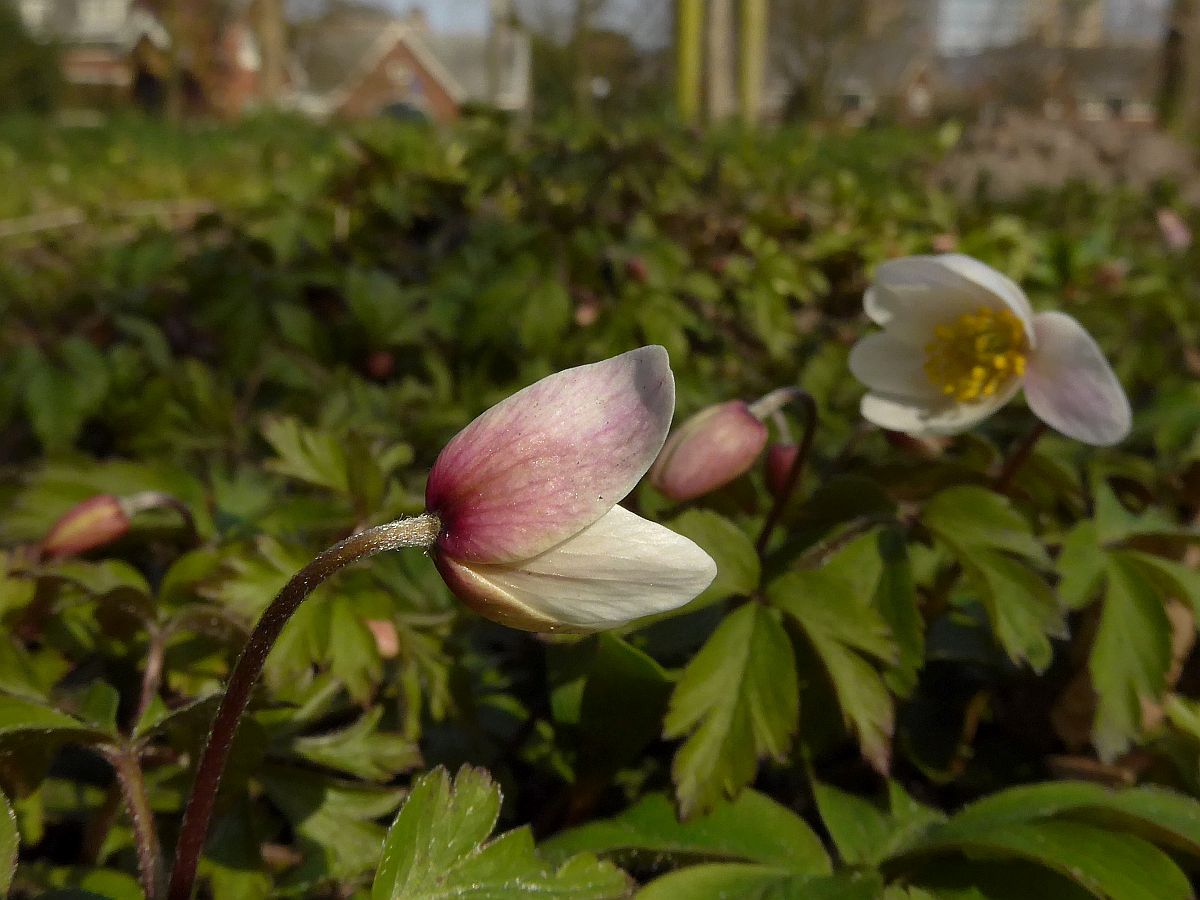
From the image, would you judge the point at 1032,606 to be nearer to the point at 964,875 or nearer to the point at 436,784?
the point at 964,875

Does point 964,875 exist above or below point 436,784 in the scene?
below

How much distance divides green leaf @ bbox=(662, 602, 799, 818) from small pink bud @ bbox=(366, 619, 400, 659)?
12.6 inches

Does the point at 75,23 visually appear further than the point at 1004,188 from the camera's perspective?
Yes

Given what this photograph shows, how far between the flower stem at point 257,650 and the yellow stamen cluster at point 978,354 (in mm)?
799

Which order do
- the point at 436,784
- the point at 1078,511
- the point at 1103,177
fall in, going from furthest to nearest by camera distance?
the point at 1103,177
the point at 1078,511
the point at 436,784

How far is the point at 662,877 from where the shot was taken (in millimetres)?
829

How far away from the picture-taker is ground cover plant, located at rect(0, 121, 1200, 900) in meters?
0.86

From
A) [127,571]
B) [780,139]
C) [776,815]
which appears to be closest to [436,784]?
[776,815]

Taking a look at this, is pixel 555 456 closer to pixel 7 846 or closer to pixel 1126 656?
pixel 7 846

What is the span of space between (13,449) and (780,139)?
4.90 m

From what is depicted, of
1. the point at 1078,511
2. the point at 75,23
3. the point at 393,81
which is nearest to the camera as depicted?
the point at 1078,511

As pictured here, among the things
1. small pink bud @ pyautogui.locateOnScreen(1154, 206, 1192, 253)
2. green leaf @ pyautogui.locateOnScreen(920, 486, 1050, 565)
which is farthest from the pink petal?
small pink bud @ pyautogui.locateOnScreen(1154, 206, 1192, 253)

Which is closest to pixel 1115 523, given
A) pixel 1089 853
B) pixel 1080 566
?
pixel 1080 566

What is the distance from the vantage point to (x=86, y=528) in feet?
3.77
